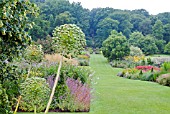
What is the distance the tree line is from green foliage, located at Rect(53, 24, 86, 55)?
132 ft

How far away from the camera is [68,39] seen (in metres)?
1.93

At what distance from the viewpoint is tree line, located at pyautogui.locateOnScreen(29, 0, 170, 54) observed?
48453mm

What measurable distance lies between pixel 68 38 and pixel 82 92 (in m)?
6.22

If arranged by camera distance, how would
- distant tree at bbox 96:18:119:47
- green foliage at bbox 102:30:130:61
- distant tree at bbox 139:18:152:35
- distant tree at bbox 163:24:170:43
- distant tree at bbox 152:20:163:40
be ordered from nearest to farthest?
green foliage at bbox 102:30:130:61 → distant tree at bbox 152:20:163:40 → distant tree at bbox 163:24:170:43 → distant tree at bbox 96:18:119:47 → distant tree at bbox 139:18:152:35

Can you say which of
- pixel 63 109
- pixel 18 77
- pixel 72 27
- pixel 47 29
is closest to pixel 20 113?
pixel 63 109

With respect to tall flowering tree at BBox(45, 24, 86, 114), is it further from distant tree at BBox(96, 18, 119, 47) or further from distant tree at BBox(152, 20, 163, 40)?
distant tree at BBox(96, 18, 119, 47)

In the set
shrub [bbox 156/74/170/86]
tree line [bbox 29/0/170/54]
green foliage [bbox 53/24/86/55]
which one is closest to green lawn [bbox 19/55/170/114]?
shrub [bbox 156/74/170/86]

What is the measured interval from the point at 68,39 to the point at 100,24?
5953 cm

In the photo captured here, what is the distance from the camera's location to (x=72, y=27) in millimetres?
2053

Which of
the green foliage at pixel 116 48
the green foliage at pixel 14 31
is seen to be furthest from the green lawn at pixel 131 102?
the green foliage at pixel 116 48

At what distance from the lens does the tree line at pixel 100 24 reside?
159ft

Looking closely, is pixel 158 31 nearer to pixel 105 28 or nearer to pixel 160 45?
pixel 160 45

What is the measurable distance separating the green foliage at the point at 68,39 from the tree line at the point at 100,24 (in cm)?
4012

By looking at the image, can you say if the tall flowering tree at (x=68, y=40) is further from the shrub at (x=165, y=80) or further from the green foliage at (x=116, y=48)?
the green foliage at (x=116, y=48)
